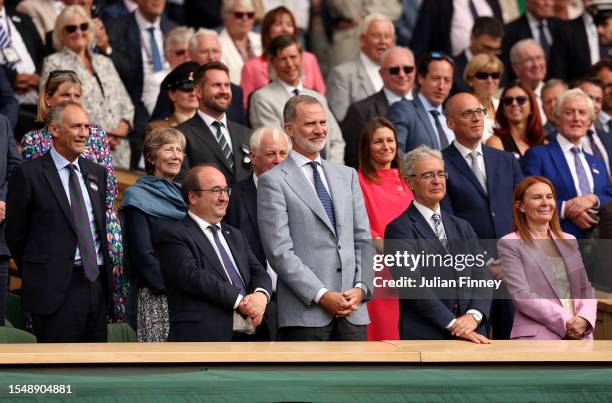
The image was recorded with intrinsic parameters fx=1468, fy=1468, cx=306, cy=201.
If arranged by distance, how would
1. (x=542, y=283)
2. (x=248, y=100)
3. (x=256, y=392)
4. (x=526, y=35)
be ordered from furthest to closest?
1. (x=526, y=35)
2. (x=248, y=100)
3. (x=542, y=283)
4. (x=256, y=392)

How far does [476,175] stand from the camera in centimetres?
991

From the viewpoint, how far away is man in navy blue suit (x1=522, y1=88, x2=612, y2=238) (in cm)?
1029

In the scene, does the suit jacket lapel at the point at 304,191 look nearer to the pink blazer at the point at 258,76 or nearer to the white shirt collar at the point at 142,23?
the pink blazer at the point at 258,76

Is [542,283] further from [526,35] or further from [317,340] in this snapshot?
[526,35]

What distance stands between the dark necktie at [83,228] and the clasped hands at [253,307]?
0.99m

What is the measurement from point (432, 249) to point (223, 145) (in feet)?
6.58

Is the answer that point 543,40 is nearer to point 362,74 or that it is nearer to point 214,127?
point 362,74

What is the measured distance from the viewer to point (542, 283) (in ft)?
28.5

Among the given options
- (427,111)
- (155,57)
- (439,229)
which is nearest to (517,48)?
(427,111)

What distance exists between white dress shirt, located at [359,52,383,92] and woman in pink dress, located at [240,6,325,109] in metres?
0.41

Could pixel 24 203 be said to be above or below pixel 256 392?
above

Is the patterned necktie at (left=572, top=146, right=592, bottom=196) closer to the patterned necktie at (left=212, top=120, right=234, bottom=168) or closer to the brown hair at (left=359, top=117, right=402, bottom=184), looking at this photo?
the brown hair at (left=359, top=117, right=402, bottom=184)

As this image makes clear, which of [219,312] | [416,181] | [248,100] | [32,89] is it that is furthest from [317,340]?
[32,89]

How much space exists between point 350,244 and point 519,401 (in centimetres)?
176
